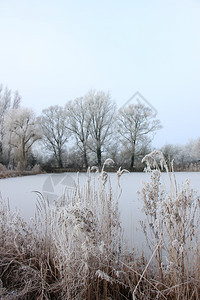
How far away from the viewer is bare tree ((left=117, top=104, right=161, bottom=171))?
17.5 meters

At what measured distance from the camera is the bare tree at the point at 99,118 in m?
17.8

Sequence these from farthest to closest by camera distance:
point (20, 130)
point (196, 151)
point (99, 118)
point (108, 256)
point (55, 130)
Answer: point (55, 130), point (196, 151), point (99, 118), point (20, 130), point (108, 256)

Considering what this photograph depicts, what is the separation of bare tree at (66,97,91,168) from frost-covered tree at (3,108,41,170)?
2.98m

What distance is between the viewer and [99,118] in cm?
1812

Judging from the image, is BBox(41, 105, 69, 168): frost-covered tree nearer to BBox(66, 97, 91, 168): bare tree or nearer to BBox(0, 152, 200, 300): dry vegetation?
BBox(66, 97, 91, 168): bare tree

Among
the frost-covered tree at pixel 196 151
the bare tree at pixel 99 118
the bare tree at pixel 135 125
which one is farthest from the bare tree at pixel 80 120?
the frost-covered tree at pixel 196 151

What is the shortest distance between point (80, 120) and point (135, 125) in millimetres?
4715

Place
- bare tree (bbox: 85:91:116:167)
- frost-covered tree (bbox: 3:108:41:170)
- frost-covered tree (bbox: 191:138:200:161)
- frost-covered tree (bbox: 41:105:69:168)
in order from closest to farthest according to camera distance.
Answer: frost-covered tree (bbox: 3:108:41:170) < bare tree (bbox: 85:91:116:167) < frost-covered tree (bbox: 191:138:200:161) < frost-covered tree (bbox: 41:105:69:168)

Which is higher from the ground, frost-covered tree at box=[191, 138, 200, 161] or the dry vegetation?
frost-covered tree at box=[191, 138, 200, 161]

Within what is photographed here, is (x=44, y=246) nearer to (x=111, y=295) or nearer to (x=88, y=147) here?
(x=111, y=295)

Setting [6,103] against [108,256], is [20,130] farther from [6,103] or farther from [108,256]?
[108,256]

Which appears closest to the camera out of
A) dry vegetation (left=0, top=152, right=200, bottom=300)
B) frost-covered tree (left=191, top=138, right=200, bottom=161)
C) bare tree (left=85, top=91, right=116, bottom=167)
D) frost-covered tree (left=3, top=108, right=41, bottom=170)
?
dry vegetation (left=0, top=152, right=200, bottom=300)

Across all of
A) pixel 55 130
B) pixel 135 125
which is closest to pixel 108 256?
pixel 135 125

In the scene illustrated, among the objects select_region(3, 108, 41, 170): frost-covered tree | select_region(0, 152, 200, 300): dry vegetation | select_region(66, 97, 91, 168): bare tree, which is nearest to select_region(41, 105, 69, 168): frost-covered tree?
select_region(66, 97, 91, 168): bare tree
